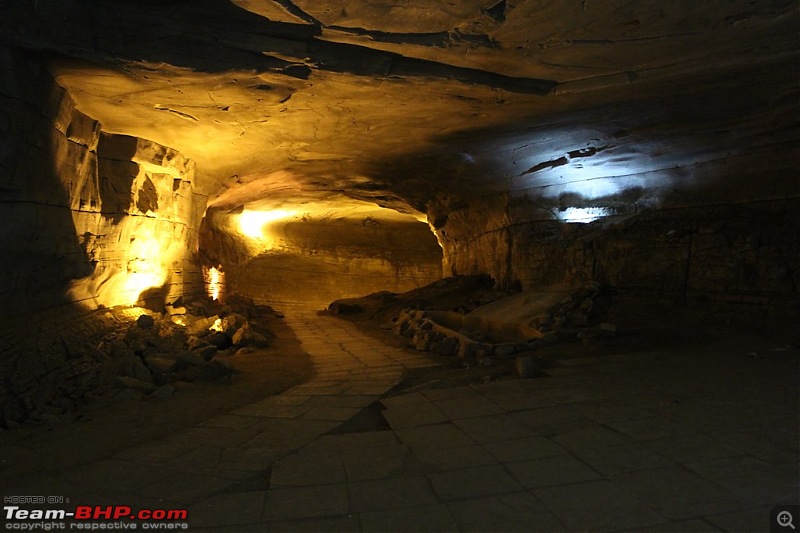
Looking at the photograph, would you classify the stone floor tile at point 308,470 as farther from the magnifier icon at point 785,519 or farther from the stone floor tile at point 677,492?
the magnifier icon at point 785,519

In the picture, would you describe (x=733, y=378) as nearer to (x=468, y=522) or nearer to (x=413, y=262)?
(x=468, y=522)

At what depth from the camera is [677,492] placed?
252cm

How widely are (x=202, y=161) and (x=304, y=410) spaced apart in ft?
23.6

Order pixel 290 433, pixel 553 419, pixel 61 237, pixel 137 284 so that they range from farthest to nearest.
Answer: pixel 137 284
pixel 61 237
pixel 290 433
pixel 553 419

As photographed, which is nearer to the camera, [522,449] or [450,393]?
[522,449]

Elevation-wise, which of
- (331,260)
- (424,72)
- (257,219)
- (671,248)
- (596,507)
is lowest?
(596,507)

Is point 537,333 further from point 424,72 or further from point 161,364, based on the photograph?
point 161,364

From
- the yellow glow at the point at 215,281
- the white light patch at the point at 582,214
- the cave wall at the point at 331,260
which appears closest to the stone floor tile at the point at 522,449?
the white light patch at the point at 582,214

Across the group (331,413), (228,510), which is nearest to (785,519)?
(228,510)

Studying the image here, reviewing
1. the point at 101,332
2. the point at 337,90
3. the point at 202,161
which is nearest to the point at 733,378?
the point at 337,90

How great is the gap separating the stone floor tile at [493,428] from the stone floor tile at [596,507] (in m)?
0.89

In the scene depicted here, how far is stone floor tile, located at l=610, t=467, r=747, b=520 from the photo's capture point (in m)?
2.33

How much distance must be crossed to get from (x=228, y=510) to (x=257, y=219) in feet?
55.4

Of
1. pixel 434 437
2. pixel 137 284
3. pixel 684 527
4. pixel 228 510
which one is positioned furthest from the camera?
pixel 137 284
